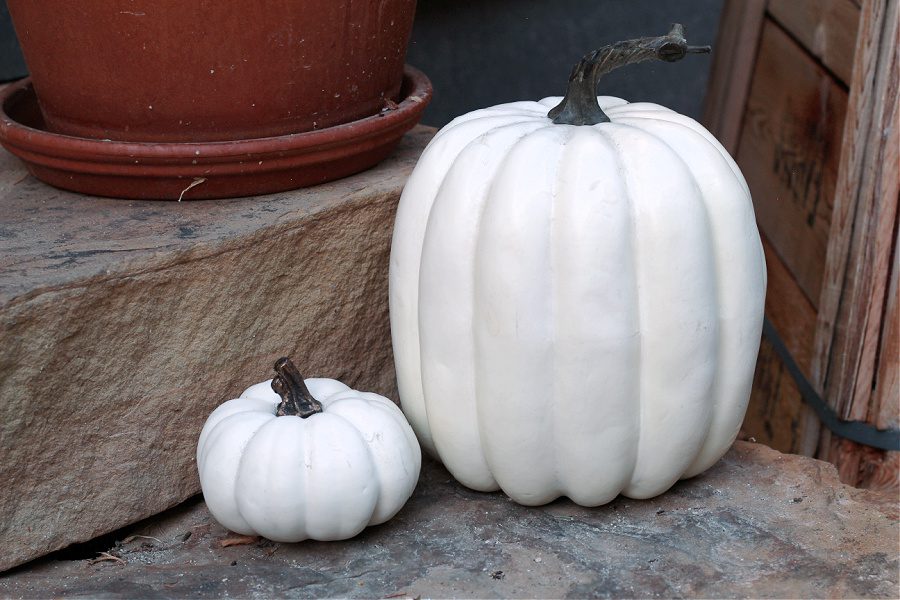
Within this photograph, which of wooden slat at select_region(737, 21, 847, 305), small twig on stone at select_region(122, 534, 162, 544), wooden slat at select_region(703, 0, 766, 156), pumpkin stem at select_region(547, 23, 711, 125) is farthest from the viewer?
wooden slat at select_region(703, 0, 766, 156)

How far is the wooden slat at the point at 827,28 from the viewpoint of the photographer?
224 centimetres

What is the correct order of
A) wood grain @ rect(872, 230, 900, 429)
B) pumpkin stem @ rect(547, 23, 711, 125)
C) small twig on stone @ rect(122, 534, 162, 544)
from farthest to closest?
Result: wood grain @ rect(872, 230, 900, 429) → small twig on stone @ rect(122, 534, 162, 544) → pumpkin stem @ rect(547, 23, 711, 125)

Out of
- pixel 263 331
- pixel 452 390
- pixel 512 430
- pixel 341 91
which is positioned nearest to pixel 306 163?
pixel 341 91

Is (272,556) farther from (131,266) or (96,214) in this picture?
(96,214)

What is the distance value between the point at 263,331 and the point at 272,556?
1.20 feet

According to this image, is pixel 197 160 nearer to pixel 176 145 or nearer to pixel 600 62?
pixel 176 145

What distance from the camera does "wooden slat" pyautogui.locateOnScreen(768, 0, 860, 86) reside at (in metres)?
2.24

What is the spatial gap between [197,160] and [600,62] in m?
0.65

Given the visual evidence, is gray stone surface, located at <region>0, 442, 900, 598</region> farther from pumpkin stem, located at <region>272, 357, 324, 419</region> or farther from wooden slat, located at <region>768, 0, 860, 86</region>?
wooden slat, located at <region>768, 0, 860, 86</region>

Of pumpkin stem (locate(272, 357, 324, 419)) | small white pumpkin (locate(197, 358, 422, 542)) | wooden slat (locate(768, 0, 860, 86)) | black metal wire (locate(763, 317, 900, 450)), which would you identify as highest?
wooden slat (locate(768, 0, 860, 86))

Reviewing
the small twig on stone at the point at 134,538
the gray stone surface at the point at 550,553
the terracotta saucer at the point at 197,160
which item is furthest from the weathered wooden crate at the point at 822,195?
the small twig on stone at the point at 134,538

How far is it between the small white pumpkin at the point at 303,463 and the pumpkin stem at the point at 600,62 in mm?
523

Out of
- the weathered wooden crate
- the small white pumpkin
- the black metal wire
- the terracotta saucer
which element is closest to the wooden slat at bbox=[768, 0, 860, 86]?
the weathered wooden crate

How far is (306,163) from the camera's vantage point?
1713mm
